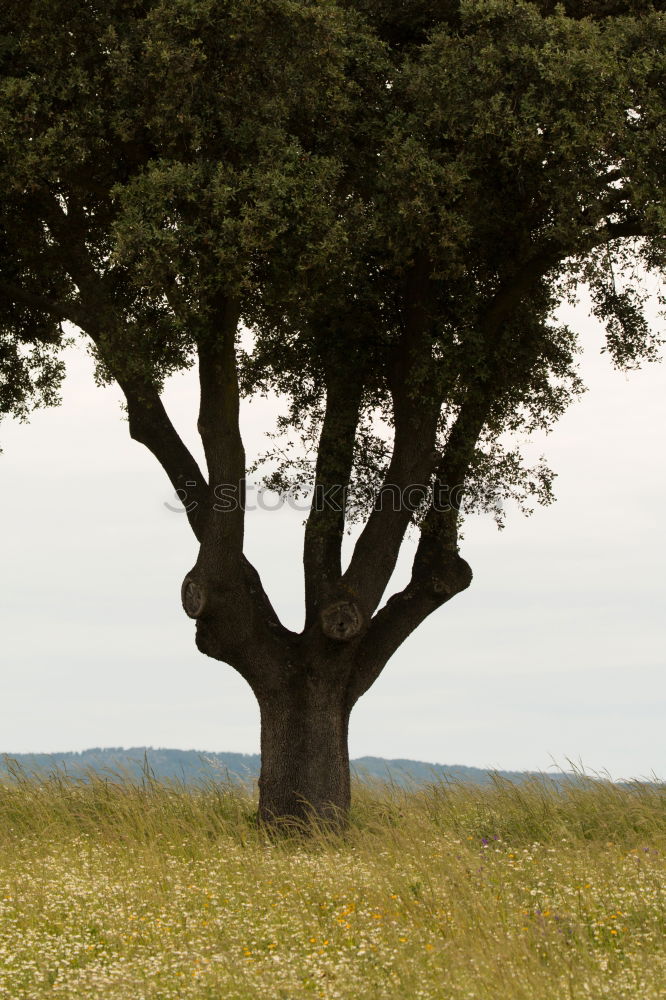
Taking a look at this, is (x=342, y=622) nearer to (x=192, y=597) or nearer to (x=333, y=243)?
(x=192, y=597)

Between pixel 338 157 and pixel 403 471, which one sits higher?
pixel 338 157

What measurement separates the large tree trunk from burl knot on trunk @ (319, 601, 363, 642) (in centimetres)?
88

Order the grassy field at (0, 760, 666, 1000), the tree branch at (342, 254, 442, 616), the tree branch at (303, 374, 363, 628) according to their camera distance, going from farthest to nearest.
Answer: the tree branch at (303, 374, 363, 628), the tree branch at (342, 254, 442, 616), the grassy field at (0, 760, 666, 1000)

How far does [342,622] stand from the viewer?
1560 cm

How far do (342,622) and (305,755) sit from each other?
213cm

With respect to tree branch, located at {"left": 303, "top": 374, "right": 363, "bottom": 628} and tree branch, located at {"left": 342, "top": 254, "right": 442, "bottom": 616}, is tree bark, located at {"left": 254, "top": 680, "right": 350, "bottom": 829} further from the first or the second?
tree branch, located at {"left": 342, "top": 254, "right": 442, "bottom": 616}

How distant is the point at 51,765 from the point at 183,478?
649 cm

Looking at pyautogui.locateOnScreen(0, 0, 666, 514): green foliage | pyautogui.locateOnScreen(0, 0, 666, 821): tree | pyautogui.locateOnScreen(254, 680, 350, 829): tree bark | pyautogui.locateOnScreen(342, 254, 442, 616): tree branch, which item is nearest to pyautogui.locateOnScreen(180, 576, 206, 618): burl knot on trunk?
pyautogui.locateOnScreen(0, 0, 666, 821): tree

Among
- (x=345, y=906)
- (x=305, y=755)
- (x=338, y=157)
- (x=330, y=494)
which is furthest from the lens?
(x=330, y=494)

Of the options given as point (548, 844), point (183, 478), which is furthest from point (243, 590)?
point (548, 844)

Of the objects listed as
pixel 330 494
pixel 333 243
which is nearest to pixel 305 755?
pixel 330 494

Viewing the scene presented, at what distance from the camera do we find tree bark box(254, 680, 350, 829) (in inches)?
627

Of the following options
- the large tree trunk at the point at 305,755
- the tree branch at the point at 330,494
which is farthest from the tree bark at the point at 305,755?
the tree branch at the point at 330,494

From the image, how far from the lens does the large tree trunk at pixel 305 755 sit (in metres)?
15.9
